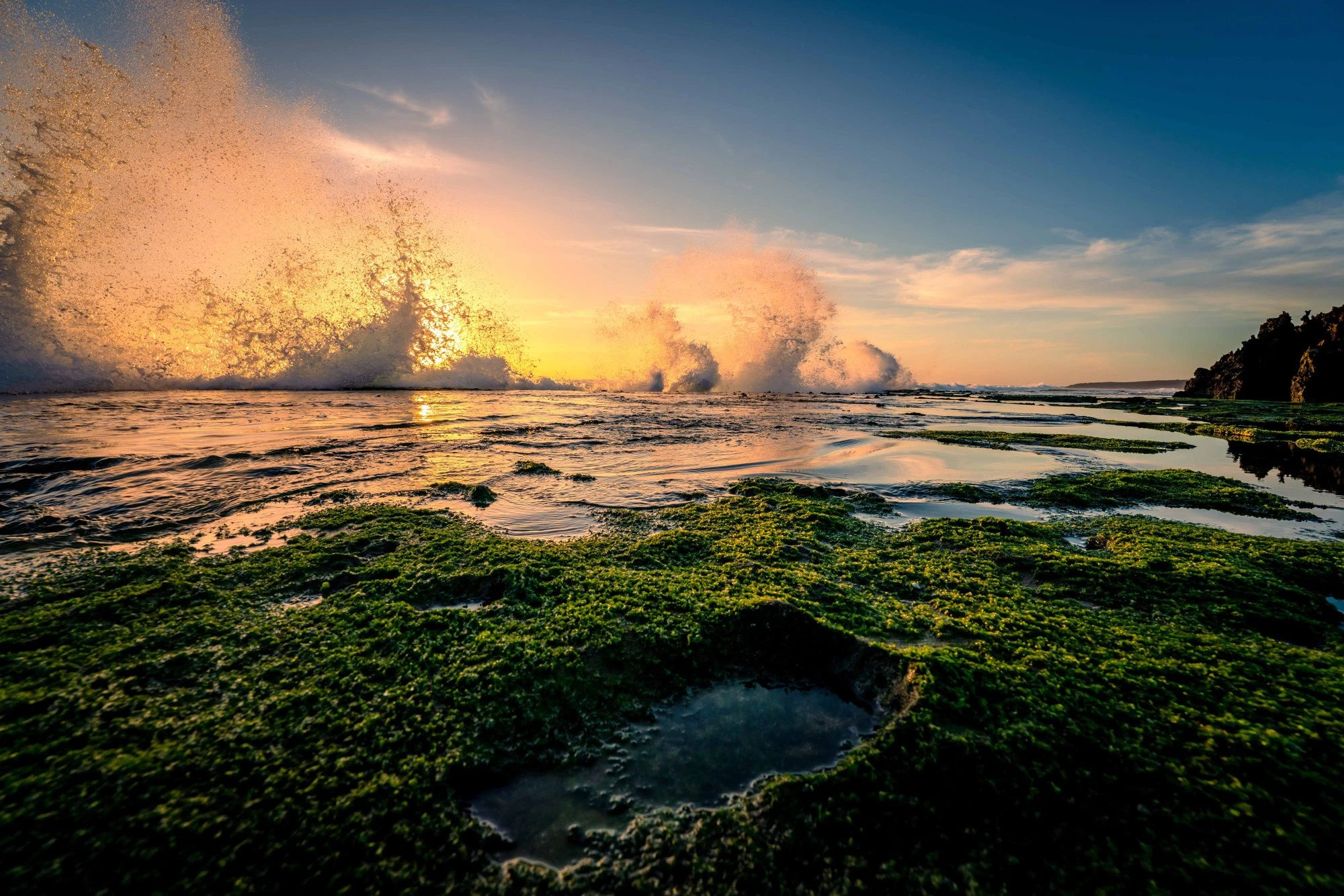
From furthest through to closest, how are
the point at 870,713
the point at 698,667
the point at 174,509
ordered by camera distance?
the point at 174,509 → the point at 698,667 → the point at 870,713

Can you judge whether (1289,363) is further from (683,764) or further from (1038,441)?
(683,764)

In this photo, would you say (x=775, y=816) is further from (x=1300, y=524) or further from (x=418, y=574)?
(x=1300, y=524)

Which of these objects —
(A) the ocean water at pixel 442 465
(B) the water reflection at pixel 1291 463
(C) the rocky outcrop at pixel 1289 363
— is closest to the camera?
(A) the ocean water at pixel 442 465

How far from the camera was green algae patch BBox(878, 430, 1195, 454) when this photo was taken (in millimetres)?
11461

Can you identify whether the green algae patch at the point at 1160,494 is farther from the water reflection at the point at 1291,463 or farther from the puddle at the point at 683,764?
the puddle at the point at 683,764

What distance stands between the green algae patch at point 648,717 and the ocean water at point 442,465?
1524 millimetres

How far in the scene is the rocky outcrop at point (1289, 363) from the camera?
2583 cm

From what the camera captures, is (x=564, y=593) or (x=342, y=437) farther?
(x=342, y=437)

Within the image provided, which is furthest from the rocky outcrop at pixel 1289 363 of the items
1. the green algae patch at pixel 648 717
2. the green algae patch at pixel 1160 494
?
the green algae patch at pixel 648 717

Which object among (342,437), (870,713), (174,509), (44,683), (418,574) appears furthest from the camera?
(342,437)

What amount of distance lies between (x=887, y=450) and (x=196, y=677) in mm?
11419

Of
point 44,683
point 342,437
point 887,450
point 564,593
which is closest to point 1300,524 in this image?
point 887,450

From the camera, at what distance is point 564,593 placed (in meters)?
3.52

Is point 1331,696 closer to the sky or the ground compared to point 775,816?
closer to the sky
